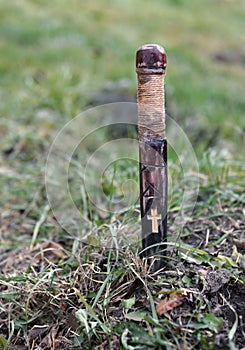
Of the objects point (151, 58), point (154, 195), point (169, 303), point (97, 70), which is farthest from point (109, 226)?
point (97, 70)

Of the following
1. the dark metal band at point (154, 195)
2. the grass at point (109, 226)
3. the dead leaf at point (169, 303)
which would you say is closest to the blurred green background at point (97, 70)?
the grass at point (109, 226)

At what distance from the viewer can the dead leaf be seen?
143cm

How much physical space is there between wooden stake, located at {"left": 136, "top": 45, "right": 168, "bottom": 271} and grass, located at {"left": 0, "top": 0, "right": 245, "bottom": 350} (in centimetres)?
6

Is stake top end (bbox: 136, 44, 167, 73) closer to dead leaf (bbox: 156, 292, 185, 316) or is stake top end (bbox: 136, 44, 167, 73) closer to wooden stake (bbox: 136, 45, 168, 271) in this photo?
wooden stake (bbox: 136, 45, 168, 271)

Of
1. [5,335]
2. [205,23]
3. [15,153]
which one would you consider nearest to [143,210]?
[5,335]

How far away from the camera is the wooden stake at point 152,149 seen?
147 centimetres

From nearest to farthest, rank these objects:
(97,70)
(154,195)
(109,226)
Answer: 1. (154,195)
2. (109,226)
3. (97,70)

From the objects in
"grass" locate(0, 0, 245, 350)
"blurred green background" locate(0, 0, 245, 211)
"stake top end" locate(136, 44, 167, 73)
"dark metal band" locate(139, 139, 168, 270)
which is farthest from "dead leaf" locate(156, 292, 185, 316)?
"blurred green background" locate(0, 0, 245, 211)

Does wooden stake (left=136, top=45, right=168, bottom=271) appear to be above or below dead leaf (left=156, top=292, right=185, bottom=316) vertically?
above

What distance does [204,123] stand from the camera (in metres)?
4.71

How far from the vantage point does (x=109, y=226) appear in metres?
1.81

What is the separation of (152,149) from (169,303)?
1.59 ft

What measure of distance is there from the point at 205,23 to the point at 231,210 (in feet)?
28.9

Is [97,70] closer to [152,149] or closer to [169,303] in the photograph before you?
[152,149]
